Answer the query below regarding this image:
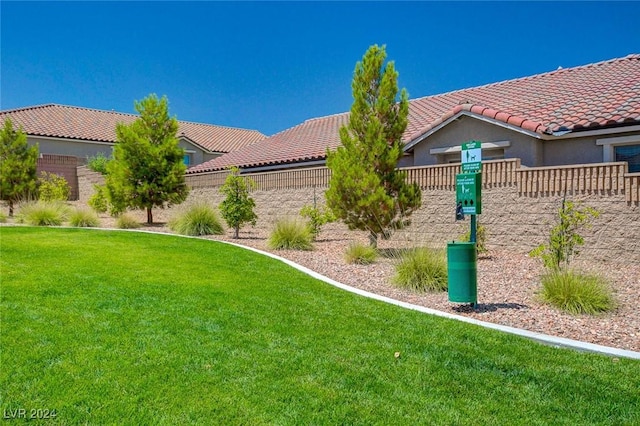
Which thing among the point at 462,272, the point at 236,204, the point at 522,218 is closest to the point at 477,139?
the point at 522,218

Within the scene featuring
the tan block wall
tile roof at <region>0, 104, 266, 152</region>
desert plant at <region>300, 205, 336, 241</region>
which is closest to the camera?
the tan block wall

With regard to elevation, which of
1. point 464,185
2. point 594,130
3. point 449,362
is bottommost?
point 449,362

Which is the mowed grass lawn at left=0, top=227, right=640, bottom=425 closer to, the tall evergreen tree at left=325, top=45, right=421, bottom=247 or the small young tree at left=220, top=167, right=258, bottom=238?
the tall evergreen tree at left=325, top=45, right=421, bottom=247

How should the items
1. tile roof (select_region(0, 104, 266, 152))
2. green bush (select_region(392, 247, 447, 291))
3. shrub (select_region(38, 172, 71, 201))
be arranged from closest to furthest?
green bush (select_region(392, 247, 447, 291))
shrub (select_region(38, 172, 71, 201))
tile roof (select_region(0, 104, 266, 152))

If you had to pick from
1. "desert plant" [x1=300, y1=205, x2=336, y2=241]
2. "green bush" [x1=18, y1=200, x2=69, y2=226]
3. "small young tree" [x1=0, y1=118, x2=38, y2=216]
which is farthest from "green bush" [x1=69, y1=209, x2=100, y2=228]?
"desert plant" [x1=300, y1=205, x2=336, y2=241]

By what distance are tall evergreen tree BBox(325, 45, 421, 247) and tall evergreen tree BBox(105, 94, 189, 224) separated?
397 inches

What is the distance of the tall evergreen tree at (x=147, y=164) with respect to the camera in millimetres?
20406

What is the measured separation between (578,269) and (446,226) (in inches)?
222

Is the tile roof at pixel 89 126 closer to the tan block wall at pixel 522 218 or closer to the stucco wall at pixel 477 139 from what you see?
the stucco wall at pixel 477 139

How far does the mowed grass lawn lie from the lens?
4.12 metres

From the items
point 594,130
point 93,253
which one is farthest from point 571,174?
point 93,253

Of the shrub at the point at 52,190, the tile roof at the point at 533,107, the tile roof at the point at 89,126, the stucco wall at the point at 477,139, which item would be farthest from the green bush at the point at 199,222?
the tile roof at the point at 89,126

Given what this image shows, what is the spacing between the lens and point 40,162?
28.8 meters

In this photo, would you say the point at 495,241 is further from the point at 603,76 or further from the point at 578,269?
the point at 603,76
